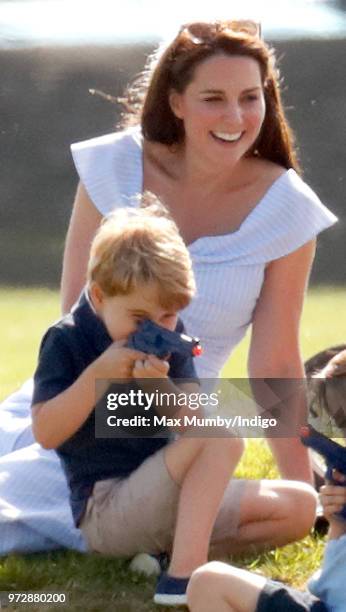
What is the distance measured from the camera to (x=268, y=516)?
3348mm

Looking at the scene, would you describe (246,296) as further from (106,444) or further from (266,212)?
(106,444)

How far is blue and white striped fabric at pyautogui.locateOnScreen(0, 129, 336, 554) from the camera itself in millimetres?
3578

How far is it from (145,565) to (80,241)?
3.04ft

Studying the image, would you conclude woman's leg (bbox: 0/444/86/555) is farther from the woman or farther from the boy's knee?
the boy's knee

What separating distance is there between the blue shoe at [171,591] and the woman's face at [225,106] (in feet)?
3.75

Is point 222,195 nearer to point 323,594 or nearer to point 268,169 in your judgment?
point 268,169

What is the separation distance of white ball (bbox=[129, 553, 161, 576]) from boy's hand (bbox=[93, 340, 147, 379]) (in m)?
Answer: 0.45

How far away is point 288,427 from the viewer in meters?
3.75

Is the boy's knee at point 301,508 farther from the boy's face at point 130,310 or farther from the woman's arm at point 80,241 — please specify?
the woman's arm at point 80,241

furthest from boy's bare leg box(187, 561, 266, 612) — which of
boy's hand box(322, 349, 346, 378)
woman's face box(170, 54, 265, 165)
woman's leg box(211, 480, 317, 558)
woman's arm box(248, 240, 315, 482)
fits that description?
woman's face box(170, 54, 265, 165)

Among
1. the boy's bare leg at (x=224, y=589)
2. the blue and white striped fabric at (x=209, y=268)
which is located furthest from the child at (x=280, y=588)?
the blue and white striped fabric at (x=209, y=268)

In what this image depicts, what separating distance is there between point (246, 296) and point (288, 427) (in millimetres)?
329

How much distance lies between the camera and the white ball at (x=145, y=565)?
3201 mm

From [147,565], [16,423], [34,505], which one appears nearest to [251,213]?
[16,423]
